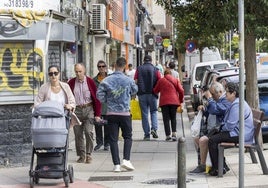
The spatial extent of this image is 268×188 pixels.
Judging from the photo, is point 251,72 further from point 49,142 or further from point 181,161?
point 181,161

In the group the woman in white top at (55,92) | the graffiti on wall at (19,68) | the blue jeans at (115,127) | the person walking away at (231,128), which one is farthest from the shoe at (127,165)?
the graffiti on wall at (19,68)

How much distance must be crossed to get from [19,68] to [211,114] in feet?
11.0

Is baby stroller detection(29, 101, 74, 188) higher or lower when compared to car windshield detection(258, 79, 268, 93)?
lower

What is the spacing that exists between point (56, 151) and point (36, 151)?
0.28m

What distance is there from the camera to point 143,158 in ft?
44.0

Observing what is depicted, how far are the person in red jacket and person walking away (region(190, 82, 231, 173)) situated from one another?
442cm

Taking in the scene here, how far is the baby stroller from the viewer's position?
9.98 metres

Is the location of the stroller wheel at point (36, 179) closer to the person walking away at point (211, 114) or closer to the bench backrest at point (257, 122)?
the person walking away at point (211, 114)

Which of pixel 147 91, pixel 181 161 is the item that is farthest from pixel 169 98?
pixel 181 161

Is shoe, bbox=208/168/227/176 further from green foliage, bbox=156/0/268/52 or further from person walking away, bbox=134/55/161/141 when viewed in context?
person walking away, bbox=134/55/161/141

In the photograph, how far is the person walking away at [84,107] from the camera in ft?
40.9

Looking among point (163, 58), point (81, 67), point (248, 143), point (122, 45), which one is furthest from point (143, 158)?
point (163, 58)

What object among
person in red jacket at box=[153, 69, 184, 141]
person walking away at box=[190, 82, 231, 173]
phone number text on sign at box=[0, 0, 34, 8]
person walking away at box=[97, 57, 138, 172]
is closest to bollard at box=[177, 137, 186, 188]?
person walking away at box=[190, 82, 231, 173]

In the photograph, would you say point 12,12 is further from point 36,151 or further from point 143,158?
point 143,158
